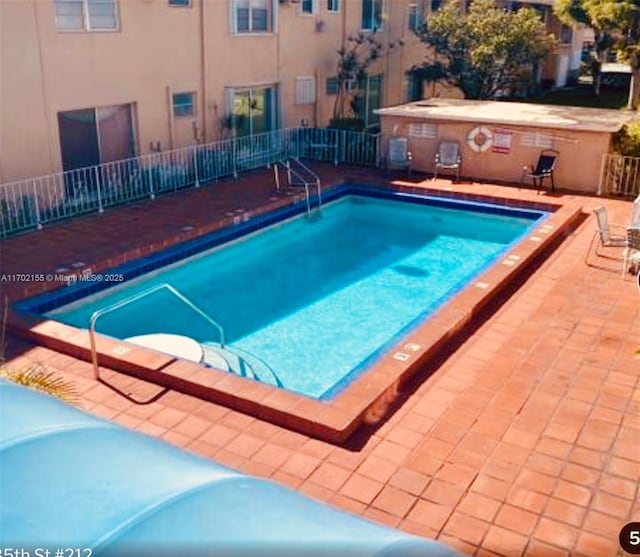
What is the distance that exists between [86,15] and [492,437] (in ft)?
38.4

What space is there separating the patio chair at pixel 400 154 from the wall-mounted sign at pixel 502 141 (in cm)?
210

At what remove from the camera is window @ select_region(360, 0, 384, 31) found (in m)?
22.9

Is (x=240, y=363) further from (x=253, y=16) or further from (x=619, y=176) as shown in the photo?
(x=253, y=16)

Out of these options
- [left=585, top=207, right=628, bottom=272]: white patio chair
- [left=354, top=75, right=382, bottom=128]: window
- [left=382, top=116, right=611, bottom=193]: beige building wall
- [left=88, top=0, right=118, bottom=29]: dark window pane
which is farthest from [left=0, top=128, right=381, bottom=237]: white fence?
[left=585, top=207, right=628, bottom=272]: white patio chair

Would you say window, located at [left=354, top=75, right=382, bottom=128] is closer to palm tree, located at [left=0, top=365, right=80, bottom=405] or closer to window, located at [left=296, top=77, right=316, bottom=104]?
window, located at [left=296, top=77, right=316, bottom=104]

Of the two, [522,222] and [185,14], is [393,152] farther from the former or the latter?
[185,14]

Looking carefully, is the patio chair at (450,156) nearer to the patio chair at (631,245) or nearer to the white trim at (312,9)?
the white trim at (312,9)

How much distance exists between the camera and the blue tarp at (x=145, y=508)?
2744 millimetres

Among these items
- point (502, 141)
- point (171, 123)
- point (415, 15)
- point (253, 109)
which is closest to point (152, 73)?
point (171, 123)

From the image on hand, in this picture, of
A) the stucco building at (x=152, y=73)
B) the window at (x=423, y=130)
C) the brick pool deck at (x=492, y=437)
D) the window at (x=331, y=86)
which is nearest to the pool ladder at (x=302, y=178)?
the stucco building at (x=152, y=73)

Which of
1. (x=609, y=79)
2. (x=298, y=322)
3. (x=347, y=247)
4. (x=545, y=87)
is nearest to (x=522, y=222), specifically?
(x=347, y=247)

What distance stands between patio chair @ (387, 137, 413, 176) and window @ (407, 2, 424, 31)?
9937 millimetres

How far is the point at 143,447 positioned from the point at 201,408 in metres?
3.36

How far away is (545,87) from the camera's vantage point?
122ft
